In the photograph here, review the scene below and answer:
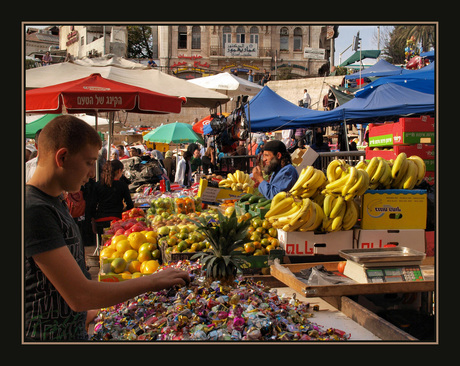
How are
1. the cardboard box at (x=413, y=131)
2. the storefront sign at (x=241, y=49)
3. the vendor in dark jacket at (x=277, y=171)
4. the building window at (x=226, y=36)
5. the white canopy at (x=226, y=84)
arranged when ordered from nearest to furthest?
the vendor in dark jacket at (x=277, y=171) → the cardboard box at (x=413, y=131) → the white canopy at (x=226, y=84) → the storefront sign at (x=241, y=49) → the building window at (x=226, y=36)

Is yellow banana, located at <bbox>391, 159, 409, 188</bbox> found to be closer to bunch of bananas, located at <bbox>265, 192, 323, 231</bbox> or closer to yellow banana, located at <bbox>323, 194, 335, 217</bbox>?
yellow banana, located at <bbox>323, 194, 335, 217</bbox>

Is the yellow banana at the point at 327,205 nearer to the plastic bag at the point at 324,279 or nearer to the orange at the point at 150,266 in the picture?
the plastic bag at the point at 324,279

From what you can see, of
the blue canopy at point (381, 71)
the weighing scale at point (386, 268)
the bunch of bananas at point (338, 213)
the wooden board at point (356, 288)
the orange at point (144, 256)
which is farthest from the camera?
the blue canopy at point (381, 71)

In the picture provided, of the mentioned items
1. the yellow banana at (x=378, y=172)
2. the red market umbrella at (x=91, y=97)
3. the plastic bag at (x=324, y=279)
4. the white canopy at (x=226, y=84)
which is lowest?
the plastic bag at (x=324, y=279)

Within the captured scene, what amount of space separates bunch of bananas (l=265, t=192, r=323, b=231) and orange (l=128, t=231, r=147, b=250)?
54.6 inches

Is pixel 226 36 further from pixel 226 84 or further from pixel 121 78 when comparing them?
pixel 121 78

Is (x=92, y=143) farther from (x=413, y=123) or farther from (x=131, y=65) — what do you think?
(x=131, y=65)

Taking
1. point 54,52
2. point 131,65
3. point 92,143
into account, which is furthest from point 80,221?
point 54,52

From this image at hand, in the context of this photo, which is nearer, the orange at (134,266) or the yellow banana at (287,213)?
the orange at (134,266)

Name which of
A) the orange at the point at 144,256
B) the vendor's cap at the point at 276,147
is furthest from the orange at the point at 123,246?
the vendor's cap at the point at 276,147

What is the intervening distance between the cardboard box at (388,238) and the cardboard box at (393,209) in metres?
0.05

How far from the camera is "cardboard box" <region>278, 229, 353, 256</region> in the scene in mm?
4344

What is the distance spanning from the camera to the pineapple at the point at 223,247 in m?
2.80

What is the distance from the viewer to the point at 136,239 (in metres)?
4.76
